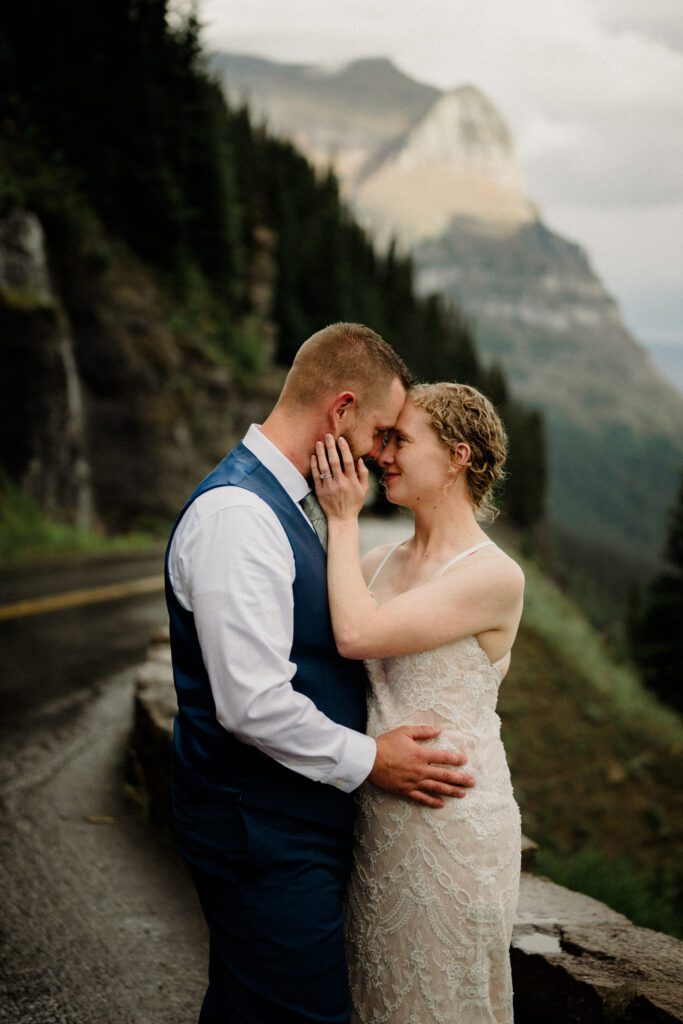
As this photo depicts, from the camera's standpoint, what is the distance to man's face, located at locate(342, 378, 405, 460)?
270 centimetres

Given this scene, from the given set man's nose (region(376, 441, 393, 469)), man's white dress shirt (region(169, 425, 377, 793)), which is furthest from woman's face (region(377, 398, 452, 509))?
man's white dress shirt (region(169, 425, 377, 793))

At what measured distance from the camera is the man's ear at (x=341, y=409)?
264cm

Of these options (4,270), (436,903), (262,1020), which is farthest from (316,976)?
(4,270)

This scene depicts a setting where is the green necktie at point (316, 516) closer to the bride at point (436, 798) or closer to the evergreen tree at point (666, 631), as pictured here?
the bride at point (436, 798)

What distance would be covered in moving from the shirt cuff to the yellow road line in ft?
27.4

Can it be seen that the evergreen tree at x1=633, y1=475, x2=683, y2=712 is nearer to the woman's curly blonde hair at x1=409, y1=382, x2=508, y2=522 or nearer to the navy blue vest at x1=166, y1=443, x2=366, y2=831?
the woman's curly blonde hair at x1=409, y1=382, x2=508, y2=522

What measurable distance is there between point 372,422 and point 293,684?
2.75ft

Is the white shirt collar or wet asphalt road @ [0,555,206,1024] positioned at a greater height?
the white shirt collar

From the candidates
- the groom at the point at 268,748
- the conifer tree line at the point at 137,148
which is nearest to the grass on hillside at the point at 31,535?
the conifer tree line at the point at 137,148

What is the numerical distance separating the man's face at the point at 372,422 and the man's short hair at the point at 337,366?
0.15 ft

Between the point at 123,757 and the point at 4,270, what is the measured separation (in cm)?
1543

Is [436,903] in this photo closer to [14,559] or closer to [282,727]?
[282,727]

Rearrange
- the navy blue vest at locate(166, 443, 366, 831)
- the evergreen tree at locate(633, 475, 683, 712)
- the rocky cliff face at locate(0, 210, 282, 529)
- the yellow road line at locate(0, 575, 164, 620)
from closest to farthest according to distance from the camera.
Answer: the navy blue vest at locate(166, 443, 366, 831), the yellow road line at locate(0, 575, 164, 620), the rocky cliff face at locate(0, 210, 282, 529), the evergreen tree at locate(633, 475, 683, 712)

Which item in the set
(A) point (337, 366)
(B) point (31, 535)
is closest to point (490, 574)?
(A) point (337, 366)
